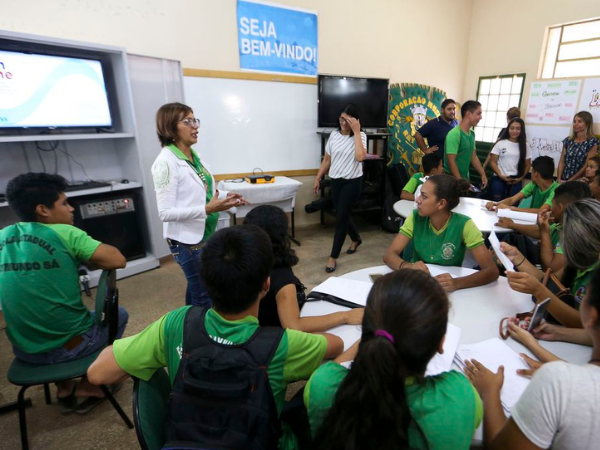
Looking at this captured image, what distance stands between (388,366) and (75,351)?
1413 millimetres

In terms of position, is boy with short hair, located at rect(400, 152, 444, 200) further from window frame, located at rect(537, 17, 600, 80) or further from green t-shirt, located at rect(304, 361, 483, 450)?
window frame, located at rect(537, 17, 600, 80)

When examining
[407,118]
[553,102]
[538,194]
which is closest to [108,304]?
[538,194]

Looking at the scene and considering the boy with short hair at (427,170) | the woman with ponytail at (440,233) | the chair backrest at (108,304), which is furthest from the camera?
the boy with short hair at (427,170)

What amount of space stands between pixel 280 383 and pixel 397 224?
148 inches

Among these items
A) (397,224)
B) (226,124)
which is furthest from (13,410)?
(397,224)

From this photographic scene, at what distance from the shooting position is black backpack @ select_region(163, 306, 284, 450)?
0.72m

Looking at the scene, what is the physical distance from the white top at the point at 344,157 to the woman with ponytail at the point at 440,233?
1.54 m

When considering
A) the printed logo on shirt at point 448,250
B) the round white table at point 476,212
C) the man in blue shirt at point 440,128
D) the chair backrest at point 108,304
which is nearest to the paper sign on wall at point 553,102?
the man in blue shirt at point 440,128

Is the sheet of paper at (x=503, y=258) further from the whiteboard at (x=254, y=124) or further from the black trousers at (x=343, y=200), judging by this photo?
the whiteboard at (x=254, y=124)

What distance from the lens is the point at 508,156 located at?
420 centimetres

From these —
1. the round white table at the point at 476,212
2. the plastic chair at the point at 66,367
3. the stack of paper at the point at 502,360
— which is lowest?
the plastic chair at the point at 66,367

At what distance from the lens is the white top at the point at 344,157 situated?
3180mm

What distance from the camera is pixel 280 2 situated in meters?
3.77

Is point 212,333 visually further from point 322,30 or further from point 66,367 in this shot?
point 322,30
